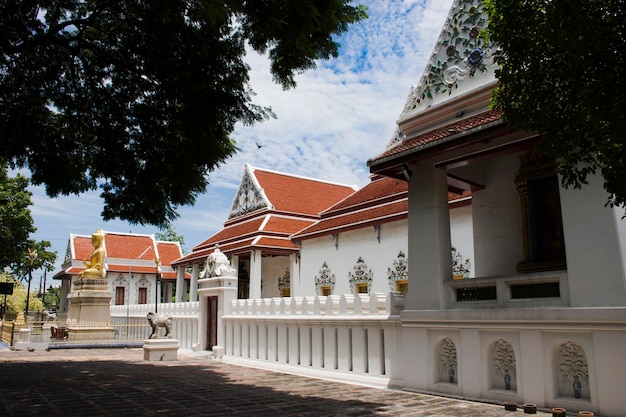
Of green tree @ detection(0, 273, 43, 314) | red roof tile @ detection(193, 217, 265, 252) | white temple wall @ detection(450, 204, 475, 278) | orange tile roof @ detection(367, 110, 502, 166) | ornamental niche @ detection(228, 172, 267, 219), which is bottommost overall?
green tree @ detection(0, 273, 43, 314)

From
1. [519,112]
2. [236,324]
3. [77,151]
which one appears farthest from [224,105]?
[236,324]

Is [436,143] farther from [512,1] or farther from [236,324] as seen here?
[236,324]

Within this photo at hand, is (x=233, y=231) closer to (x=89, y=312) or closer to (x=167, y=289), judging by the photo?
(x=89, y=312)

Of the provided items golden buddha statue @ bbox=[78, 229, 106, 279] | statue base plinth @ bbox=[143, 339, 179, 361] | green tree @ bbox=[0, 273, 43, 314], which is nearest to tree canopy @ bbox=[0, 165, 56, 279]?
golden buddha statue @ bbox=[78, 229, 106, 279]

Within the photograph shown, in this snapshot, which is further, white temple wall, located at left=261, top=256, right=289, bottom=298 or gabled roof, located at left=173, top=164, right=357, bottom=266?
white temple wall, located at left=261, top=256, right=289, bottom=298

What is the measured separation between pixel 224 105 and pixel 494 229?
5.14m

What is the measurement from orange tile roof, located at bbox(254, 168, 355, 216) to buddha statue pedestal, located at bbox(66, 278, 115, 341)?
27.3 ft

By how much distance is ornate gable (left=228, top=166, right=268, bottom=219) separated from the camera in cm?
2400

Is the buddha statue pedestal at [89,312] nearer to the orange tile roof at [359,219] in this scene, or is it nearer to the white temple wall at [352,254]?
the white temple wall at [352,254]

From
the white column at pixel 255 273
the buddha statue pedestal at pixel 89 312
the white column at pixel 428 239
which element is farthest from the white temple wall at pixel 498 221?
the buddha statue pedestal at pixel 89 312

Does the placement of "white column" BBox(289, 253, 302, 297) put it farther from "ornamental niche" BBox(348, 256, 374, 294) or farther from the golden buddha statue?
the golden buddha statue

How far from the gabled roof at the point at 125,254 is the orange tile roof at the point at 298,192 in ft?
50.9

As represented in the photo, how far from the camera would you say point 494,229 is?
9.32 meters

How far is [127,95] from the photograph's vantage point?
8.50 metres
